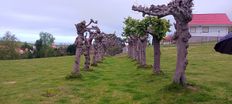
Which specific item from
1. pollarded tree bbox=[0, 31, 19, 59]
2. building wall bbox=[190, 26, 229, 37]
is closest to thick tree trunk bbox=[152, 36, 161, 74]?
building wall bbox=[190, 26, 229, 37]

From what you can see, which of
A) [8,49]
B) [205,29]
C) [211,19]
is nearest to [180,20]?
[211,19]

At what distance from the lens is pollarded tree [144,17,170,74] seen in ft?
87.1

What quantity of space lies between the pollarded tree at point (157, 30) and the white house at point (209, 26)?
192 feet

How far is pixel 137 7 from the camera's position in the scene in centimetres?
2008

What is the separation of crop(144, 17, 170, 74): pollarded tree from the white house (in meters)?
58.5

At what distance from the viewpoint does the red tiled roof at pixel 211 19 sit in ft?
278

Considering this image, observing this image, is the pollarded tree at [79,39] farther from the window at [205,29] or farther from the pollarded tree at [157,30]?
the window at [205,29]

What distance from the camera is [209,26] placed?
282 feet

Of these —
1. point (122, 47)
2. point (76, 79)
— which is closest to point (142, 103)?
point (76, 79)

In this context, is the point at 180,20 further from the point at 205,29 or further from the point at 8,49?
the point at 8,49

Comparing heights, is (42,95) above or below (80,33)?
below

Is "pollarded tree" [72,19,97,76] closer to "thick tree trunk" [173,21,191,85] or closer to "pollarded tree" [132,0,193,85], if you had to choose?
"pollarded tree" [132,0,193,85]

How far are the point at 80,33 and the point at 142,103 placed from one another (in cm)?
1238

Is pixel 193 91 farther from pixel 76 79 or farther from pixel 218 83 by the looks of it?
pixel 76 79
